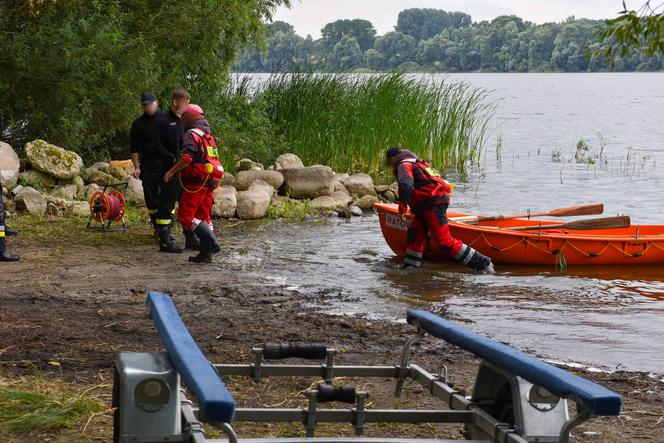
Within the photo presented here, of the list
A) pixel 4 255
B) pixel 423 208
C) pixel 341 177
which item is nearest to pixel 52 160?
pixel 4 255

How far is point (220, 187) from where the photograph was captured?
16812 mm

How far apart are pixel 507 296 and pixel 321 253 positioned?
323 cm

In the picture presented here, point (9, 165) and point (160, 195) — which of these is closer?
point (160, 195)

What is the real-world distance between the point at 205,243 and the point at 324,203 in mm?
6598

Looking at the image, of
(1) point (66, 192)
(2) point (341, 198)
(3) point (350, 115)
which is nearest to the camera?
(1) point (66, 192)

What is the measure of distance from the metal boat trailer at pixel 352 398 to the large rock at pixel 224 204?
1145cm

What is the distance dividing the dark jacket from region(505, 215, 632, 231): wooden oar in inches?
184

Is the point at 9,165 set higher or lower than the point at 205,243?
higher

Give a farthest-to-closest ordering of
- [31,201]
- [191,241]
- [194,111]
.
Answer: [31,201]
[191,241]
[194,111]

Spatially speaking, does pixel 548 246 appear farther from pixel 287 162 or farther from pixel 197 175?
pixel 287 162

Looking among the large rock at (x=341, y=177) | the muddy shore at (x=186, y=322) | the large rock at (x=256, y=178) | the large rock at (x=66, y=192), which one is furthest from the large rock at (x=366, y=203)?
the muddy shore at (x=186, y=322)

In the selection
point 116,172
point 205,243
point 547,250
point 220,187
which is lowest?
point 547,250

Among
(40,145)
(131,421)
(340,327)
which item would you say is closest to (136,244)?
(40,145)

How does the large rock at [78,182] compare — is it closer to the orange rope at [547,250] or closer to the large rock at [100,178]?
the large rock at [100,178]
